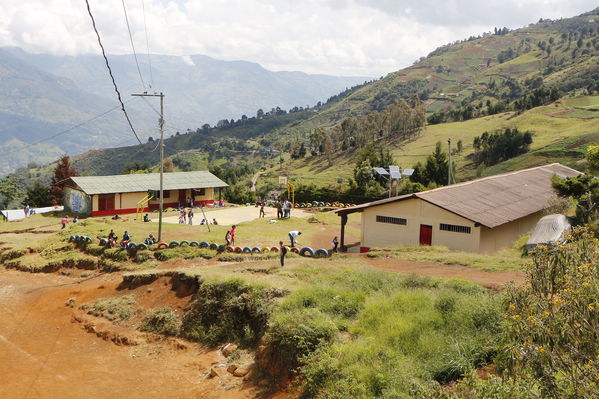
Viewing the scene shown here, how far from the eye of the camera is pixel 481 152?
94.1 meters

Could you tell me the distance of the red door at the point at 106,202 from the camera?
2077 inches

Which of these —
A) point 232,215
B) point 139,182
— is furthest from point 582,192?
point 139,182

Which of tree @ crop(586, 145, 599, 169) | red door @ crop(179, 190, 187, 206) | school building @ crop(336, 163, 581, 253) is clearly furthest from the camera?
red door @ crop(179, 190, 187, 206)

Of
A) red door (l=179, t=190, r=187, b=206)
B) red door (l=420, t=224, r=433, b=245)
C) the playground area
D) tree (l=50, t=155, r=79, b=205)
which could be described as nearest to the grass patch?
red door (l=420, t=224, r=433, b=245)

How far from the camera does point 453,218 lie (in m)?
31.7

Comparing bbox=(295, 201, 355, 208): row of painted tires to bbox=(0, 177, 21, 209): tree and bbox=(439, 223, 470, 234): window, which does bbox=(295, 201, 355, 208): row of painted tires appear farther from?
bbox=(0, 177, 21, 209): tree

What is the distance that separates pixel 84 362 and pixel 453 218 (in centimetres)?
2222

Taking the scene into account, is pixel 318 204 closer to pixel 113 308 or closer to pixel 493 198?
pixel 493 198

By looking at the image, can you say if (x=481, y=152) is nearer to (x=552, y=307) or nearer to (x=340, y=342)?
(x=340, y=342)

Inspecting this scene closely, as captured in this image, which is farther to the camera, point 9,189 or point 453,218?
point 9,189

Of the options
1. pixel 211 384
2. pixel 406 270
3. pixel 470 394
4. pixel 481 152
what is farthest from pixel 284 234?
pixel 481 152

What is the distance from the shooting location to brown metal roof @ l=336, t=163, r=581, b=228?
3191cm

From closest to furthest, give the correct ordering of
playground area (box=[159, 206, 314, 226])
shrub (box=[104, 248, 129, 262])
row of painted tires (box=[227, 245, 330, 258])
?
row of painted tires (box=[227, 245, 330, 258]), shrub (box=[104, 248, 129, 262]), playground area (box=[159, 206, 314, 226])

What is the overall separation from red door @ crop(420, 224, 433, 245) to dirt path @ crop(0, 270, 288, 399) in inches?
673
